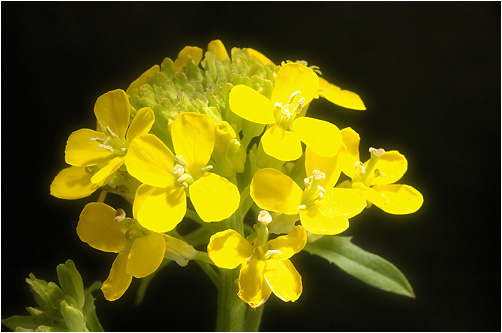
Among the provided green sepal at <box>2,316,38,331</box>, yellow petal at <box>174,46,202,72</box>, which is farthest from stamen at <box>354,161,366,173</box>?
green sepal at <box>2,316,38,331</box>

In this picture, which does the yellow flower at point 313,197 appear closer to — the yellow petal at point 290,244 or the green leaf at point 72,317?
the yellow petal at point 290,244

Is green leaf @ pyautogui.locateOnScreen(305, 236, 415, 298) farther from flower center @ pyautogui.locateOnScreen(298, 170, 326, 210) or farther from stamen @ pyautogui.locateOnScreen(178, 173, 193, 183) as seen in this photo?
stamen @ pyautogui.locateOnScreen(178, 173, 193, 183)

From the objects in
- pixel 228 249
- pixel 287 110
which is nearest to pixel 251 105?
pixel 287 110

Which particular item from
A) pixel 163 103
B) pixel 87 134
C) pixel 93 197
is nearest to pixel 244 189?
pixel 163 103

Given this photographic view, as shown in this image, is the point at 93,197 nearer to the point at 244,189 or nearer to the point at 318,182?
the point at 244,189

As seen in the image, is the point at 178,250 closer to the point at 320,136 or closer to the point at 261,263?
the point at 261,263
